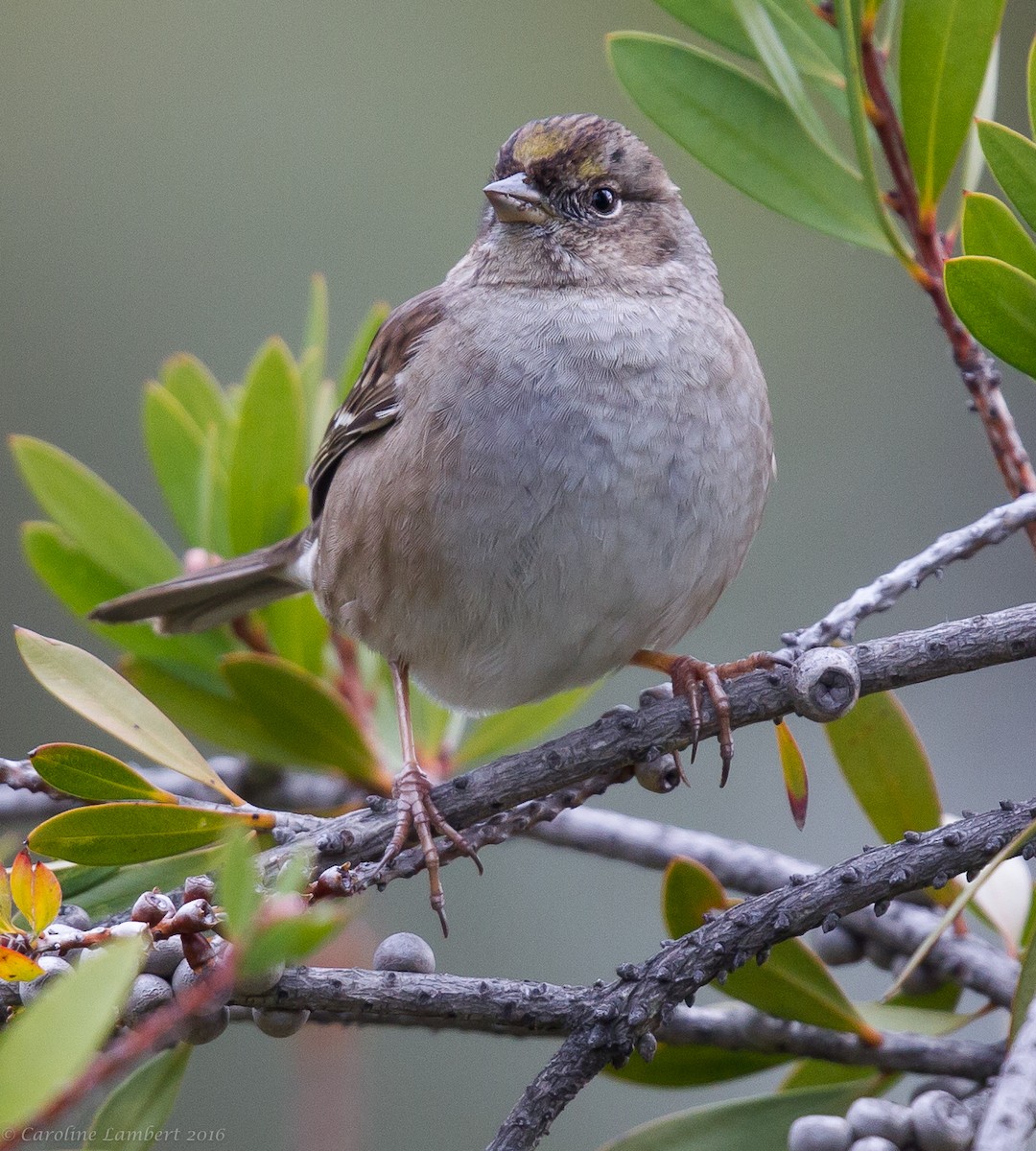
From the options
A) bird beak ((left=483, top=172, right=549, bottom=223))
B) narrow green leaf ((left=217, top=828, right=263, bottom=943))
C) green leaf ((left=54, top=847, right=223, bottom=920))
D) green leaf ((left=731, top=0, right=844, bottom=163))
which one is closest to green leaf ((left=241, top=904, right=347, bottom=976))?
narrow green leaf ((left=217, top=828, right=263, bottom=943))

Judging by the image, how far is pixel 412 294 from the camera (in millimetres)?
5406

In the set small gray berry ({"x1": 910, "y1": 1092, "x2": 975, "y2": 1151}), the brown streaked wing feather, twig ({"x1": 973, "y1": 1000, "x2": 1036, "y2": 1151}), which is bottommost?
small gray berry ({"x1": 910, "y1": 1092, "x2": 975, "y2": 1151})

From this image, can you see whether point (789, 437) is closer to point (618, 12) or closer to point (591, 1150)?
point (618, 12)

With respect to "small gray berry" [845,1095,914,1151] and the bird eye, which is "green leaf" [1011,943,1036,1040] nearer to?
"small gray berry" [845,1095,914,1151]

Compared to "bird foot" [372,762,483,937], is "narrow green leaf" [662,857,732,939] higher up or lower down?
lower down

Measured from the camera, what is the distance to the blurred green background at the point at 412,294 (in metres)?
4.38

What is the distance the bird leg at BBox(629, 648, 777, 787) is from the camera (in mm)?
1815

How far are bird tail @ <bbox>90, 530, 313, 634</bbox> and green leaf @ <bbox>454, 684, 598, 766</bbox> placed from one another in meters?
0.55

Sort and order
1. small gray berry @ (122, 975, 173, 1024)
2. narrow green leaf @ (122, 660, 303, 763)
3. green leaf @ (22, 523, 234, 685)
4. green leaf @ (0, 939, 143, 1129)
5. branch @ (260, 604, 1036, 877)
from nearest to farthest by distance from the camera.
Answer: green leaf @ (0, 939, 143, 1129) < small gray berry @ (122, 975, 173, 1024) < branch @ (260, 604, 1036, 877) < narrow green leaf @ (122, 660, 303, 763) < green leaf @ (22, 523, 234, 685)

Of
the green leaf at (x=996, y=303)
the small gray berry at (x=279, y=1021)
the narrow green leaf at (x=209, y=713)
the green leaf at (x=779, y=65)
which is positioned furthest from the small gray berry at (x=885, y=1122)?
the green leaf at (x=779, y=65)

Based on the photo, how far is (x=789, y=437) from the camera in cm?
518

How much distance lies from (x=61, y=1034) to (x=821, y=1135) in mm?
973

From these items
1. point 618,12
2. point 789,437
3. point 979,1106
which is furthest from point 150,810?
point 618,12

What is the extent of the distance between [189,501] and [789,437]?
120 inches
